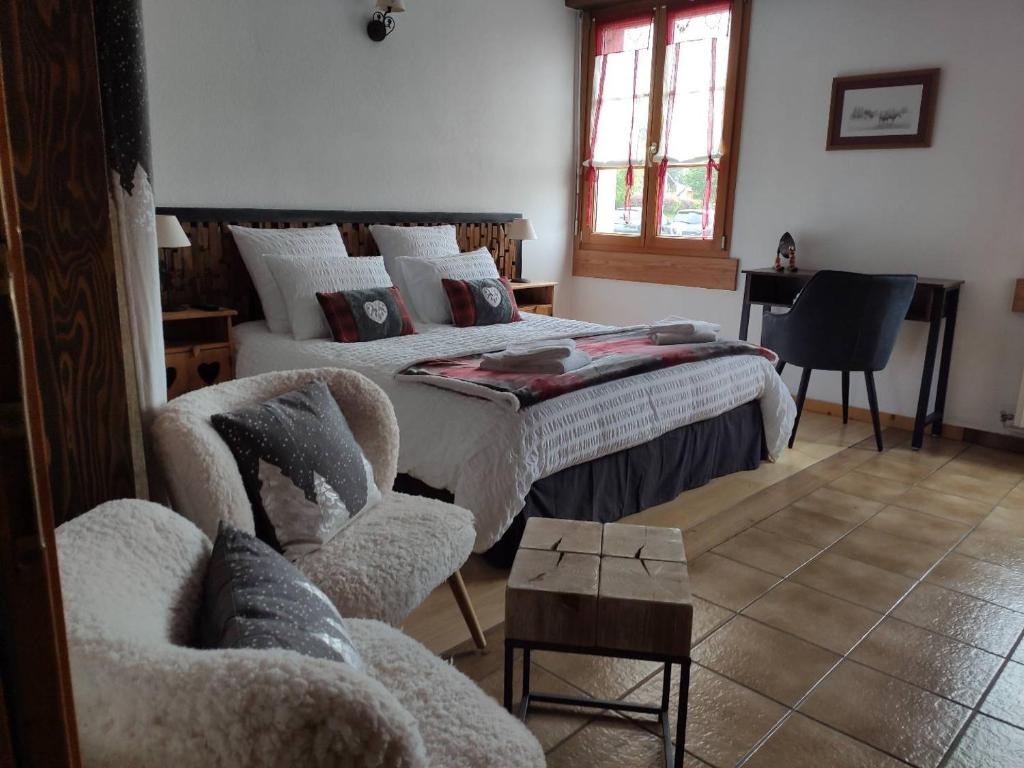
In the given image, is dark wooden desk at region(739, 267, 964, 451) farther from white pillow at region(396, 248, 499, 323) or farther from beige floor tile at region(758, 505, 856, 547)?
white pillow at region(396, 248, 499, 323)

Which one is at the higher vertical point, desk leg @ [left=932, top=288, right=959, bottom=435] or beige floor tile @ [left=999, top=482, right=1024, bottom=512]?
desk leg @ [left=932, top=288, right=959, bottom=435]

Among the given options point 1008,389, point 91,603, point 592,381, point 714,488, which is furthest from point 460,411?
point 1008,389

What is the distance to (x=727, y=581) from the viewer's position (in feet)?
7.77

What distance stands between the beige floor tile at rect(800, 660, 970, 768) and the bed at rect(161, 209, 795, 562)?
3.19 ft

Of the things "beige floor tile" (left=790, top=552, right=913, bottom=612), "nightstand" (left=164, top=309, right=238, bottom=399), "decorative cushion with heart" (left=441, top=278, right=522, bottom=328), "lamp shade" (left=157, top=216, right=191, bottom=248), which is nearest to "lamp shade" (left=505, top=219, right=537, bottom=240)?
"decorative cushion with heart" (left=441, top=278, right=522, bottom=328)

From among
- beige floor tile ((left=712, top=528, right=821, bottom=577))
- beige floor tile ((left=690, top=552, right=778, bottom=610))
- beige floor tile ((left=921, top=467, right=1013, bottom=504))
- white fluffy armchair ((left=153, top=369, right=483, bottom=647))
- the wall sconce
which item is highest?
the wall sconce

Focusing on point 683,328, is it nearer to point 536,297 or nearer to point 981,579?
point 981,579

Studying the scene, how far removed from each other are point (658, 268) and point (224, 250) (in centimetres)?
271

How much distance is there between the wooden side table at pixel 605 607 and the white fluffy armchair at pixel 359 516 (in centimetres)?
19

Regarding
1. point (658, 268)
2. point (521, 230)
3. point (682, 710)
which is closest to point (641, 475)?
point (682, 710)

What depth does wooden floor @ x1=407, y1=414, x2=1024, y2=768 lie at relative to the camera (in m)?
1.67

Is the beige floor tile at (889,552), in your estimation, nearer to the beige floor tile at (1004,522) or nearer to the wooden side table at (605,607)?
the beige floor tile at (1004,522)

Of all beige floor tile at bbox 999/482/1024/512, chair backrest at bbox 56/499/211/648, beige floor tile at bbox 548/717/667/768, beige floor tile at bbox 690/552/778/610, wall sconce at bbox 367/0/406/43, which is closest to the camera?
chair backrest at bbox 56/499/211/648

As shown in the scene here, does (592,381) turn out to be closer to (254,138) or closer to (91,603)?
(91,603)
